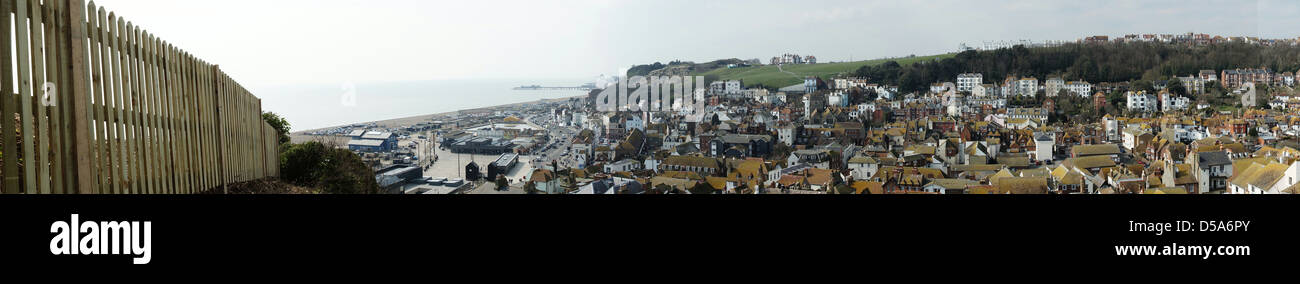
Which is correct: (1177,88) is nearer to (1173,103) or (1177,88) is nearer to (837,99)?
(1173,103)

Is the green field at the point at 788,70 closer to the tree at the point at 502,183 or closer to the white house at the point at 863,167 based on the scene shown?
the white house at the point at 863,167

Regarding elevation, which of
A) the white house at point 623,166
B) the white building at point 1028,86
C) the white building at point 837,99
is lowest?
the white house at point 623,166

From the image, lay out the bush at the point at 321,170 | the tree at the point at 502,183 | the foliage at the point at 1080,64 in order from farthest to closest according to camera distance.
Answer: the foliage at the point at 1080,64, the tree at the point at 502,183, the bush at the point at 321,170

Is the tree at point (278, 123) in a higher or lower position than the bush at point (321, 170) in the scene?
higher

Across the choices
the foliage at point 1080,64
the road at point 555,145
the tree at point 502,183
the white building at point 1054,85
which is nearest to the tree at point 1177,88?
the foliage at point 1080,64
